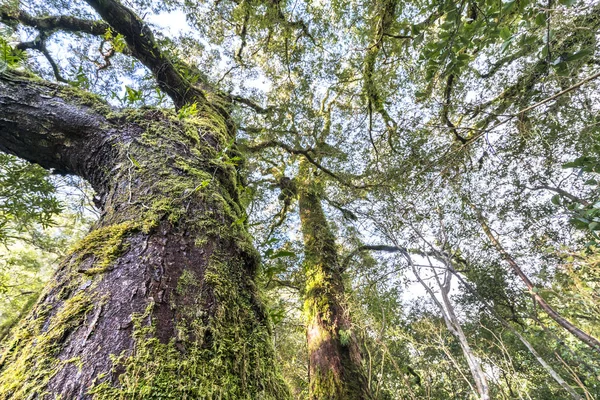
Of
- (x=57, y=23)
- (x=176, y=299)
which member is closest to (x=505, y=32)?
(x=176, y=299)

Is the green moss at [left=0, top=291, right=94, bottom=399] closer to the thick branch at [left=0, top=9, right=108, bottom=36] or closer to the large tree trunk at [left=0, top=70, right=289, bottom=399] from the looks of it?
the large tree trunk at [left=0, top=70, right=289, bottom=399]

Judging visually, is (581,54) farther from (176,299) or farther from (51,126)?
(51,126)

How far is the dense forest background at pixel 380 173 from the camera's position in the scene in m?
2.36

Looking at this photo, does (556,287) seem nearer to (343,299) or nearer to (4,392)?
(343,299)

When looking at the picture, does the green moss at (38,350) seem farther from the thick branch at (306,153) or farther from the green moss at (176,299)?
the thick branch at (306,153)

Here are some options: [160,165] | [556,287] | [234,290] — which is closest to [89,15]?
[160,165]

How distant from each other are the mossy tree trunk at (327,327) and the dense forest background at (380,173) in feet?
0.08

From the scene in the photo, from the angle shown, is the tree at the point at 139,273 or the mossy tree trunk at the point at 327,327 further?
the mossy tree trunk at the point at 327,327

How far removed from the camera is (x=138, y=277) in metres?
0.81

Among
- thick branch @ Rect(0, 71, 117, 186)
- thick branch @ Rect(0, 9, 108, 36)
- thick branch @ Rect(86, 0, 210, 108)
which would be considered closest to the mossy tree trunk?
thick branch @ Rect(86, 0, 210, 108)

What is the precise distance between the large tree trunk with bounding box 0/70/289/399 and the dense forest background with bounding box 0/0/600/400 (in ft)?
0.53

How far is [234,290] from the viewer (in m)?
0.94

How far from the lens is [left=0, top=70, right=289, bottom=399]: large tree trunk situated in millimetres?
608

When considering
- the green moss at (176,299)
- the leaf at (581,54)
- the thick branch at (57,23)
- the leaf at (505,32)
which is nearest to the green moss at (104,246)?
the green moss at (176,299)
